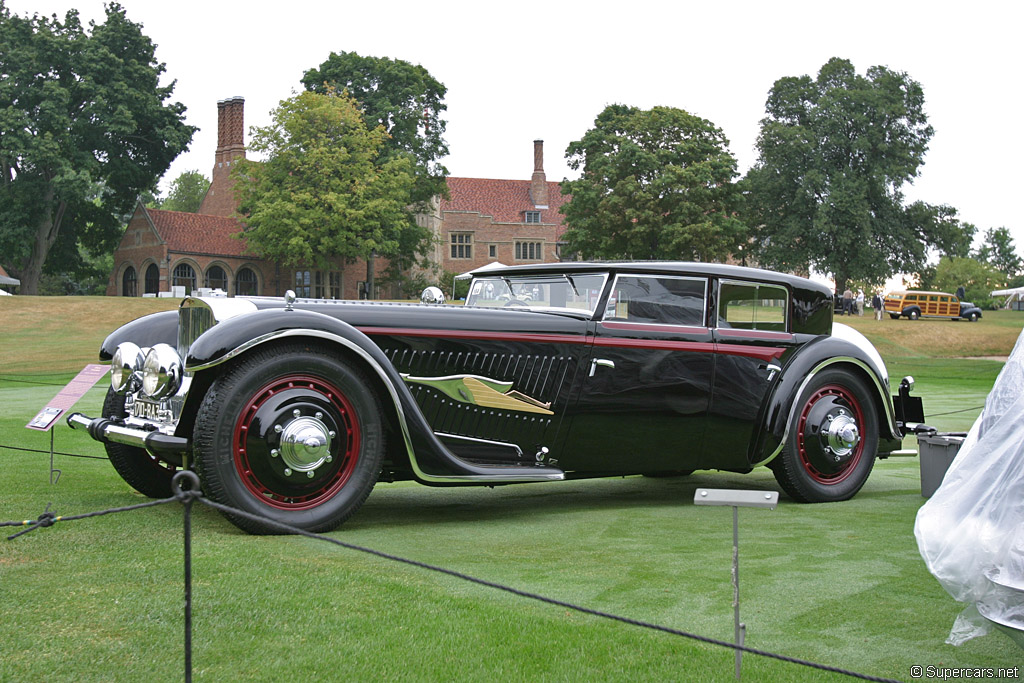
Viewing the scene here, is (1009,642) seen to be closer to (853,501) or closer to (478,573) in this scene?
(478,573)

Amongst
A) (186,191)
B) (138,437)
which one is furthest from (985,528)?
(186,191)

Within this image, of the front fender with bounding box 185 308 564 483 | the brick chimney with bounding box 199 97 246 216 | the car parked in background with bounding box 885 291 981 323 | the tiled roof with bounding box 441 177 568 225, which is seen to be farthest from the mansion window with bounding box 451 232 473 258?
the front fender with bounding box 185 308 564 483

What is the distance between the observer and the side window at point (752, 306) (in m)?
6.82

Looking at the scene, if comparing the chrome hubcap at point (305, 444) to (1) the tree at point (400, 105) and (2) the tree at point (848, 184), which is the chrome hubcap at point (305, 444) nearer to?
(1) the tree at point (400, 105)

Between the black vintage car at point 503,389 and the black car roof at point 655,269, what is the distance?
19 mm

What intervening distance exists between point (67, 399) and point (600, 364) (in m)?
3.90

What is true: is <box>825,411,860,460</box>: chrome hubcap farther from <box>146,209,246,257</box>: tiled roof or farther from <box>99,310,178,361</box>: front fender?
<box>146,209,246,257</box>: tiled roof

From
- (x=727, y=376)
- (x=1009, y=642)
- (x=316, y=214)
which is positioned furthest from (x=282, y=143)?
(x=1009, y=642)

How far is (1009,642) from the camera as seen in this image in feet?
12.1

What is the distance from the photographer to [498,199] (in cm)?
6962

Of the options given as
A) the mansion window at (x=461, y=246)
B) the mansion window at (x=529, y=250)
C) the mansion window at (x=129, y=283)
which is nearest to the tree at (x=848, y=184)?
the mansion window at (x=529, y=250)

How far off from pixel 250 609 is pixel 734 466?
4111 mm

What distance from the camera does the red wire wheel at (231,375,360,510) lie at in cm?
505

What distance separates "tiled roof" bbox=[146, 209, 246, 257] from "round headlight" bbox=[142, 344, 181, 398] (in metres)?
48.5
